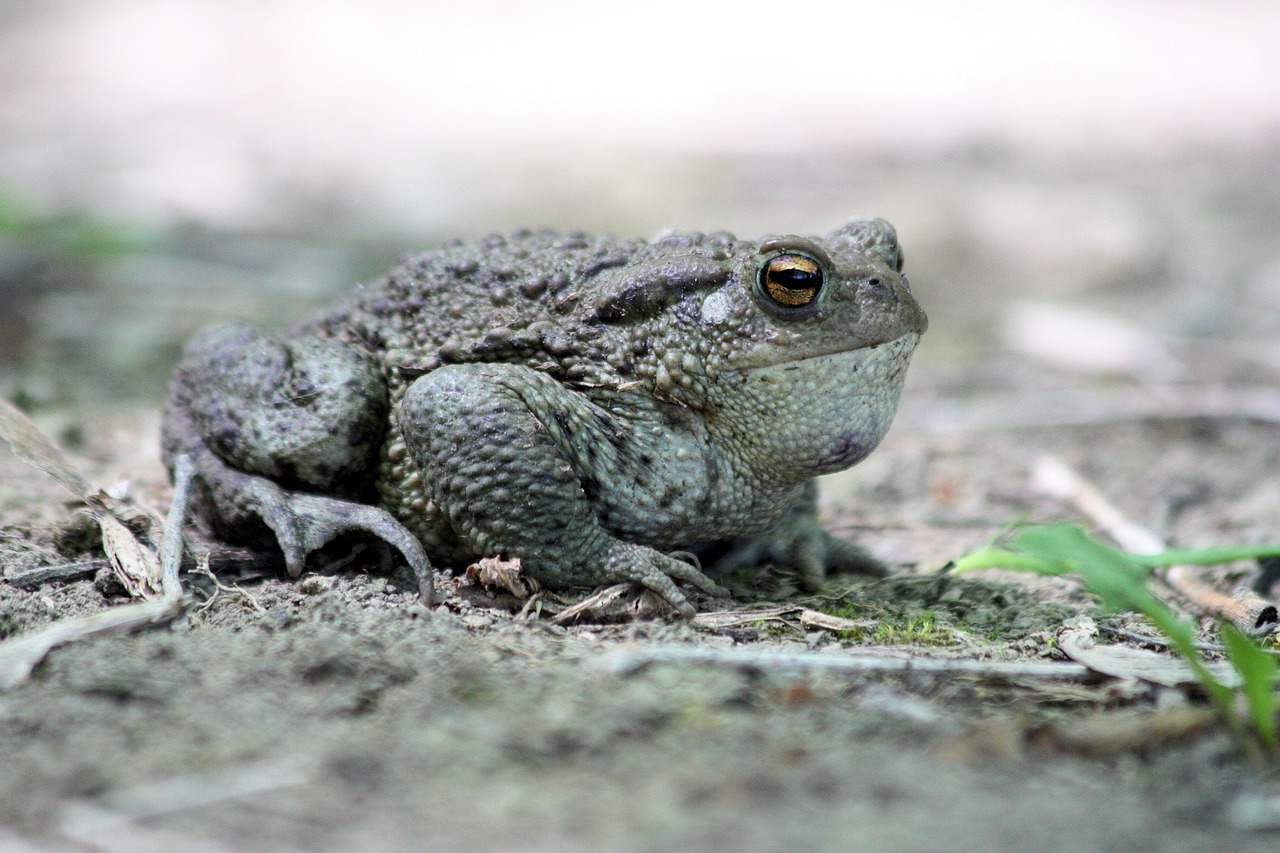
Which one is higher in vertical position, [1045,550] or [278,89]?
[278,89]

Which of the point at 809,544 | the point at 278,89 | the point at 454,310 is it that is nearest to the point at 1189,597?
the point at 809,544

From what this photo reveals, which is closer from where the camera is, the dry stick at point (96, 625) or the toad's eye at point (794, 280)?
the dry stick at point (96, 625)

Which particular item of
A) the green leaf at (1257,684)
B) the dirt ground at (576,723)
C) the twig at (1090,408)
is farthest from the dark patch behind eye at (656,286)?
the twig at (1090,408)

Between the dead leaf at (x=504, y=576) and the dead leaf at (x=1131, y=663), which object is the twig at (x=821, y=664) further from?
the dead leaf at (x=504, y=576)

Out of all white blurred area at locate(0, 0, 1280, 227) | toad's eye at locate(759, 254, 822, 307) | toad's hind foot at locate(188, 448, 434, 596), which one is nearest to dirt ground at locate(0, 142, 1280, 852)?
toad's hind foot at locate(188, 448, 434, 596)

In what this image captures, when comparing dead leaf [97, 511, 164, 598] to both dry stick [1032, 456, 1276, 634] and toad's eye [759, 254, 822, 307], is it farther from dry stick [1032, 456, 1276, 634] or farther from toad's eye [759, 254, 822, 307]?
dry stick [1032, 456, 1276, 634]

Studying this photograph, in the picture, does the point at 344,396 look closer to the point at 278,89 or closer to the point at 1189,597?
the point at 1189,597

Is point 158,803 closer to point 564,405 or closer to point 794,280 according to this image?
point 564,405
